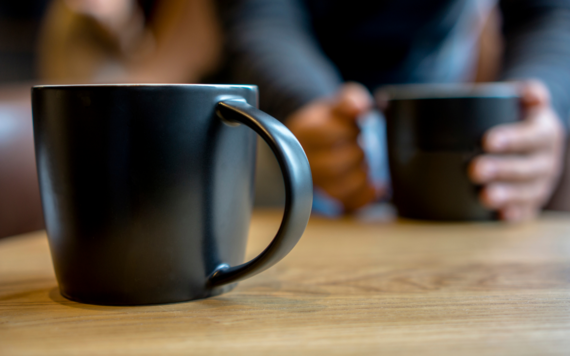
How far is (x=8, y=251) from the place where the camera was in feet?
1.62

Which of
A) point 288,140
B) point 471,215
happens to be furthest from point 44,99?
point 471,215

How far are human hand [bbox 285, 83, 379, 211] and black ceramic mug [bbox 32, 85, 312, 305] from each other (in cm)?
45

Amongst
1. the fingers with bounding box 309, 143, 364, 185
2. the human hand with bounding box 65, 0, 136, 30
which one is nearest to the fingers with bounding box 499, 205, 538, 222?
the fingers with bounding box 309, 143, 364, 185

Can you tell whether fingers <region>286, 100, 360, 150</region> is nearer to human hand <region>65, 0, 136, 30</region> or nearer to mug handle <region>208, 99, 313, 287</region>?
mug handle <region>208, 99, 313, 287</region>

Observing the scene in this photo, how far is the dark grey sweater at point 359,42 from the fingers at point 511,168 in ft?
0.54

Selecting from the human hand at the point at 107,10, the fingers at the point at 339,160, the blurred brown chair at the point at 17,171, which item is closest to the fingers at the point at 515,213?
the fingers at the point at 339,160

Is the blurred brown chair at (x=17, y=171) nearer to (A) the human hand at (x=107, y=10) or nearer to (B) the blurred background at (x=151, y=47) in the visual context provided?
(B) the blurred background at (x=151, y=47)

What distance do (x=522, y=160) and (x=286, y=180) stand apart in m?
0.55

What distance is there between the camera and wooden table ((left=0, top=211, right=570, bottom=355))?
246mm

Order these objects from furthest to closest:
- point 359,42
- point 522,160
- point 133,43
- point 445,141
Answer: point 133,43 → point 359,42 → point 522,160 → point 445,141

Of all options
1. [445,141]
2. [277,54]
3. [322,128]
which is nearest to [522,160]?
[445,141]

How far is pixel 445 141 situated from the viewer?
23.9 inches

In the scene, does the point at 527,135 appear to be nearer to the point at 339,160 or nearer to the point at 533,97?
the point at 533,97

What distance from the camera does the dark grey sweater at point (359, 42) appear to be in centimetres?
93
